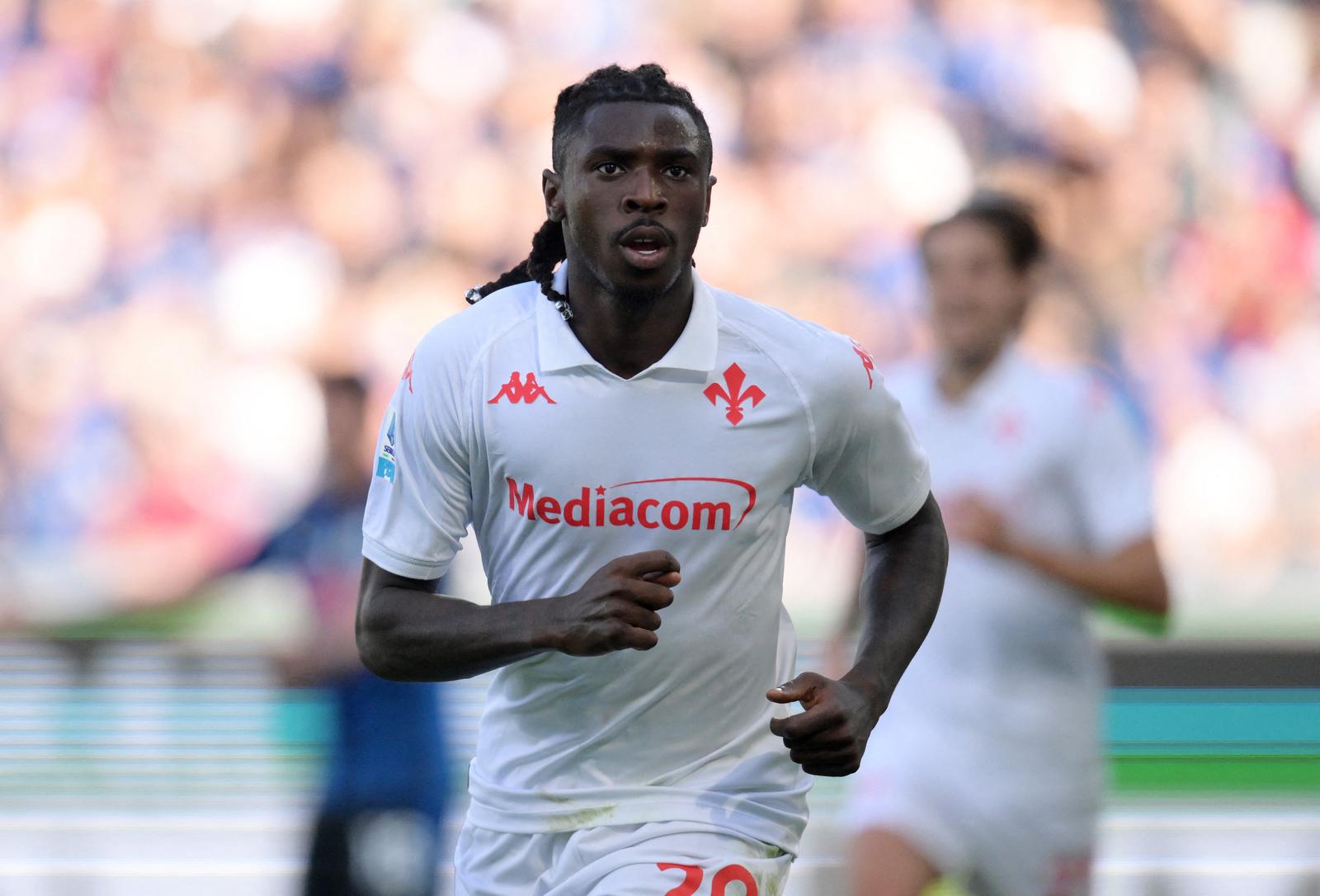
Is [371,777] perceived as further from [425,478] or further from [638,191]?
[638,191]

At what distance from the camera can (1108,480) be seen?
4078 millimetres

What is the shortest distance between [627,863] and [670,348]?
29.6 inches

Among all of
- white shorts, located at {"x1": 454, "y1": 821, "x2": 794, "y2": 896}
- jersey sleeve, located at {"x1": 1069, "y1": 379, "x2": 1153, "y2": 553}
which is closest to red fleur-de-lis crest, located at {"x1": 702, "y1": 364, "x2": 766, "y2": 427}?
white shorts, located at {"x1": 454, "y1": 821, "x2": 794, "y2": 896}

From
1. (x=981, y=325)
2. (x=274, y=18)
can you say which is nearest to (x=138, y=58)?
(x=274, y=18)

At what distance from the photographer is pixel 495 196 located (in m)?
10.3

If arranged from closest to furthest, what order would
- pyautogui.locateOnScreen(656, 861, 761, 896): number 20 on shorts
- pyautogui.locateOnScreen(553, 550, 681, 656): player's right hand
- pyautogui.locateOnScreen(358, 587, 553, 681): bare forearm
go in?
pyautogui.locateOnScreen(553, 550, 681, 656): player's right hand < pyautogui.locateOnScreen(358, 587, 553, 681): bare forearm < pyautogui.locateOnScreen(656, 861, 761, 896): number 20 on shorts

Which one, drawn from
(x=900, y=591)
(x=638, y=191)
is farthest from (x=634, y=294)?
(x=900, y=591)

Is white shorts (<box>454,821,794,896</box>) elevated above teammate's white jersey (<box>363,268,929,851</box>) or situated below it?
below

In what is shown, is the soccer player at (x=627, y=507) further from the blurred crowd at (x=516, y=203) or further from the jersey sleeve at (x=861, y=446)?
the blurred crowd at (x=516, y=203)

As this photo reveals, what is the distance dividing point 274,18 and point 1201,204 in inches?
213

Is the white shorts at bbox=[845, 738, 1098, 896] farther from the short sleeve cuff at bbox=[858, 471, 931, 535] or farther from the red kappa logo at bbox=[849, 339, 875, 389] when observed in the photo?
the red kappa logo at bbox=[849, 339, 875, 389]

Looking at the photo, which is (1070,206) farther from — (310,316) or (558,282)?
(558,282)

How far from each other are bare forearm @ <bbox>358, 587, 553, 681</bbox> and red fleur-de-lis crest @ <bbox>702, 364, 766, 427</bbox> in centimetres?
45

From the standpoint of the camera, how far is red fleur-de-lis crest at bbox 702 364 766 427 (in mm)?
2707
